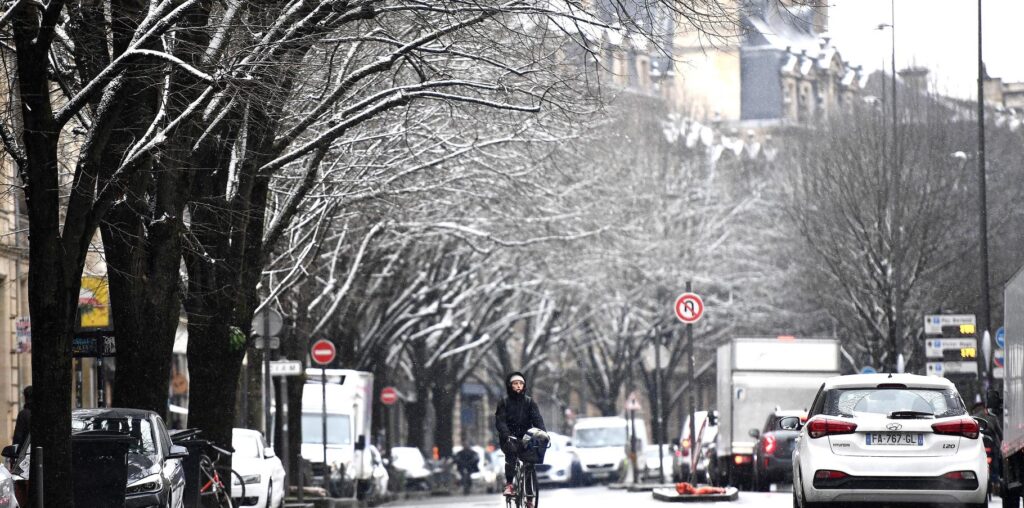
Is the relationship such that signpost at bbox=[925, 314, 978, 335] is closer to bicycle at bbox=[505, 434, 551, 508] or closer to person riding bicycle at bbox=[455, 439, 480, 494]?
person riding bicycle at bbox=[455, 439, 480, 494]

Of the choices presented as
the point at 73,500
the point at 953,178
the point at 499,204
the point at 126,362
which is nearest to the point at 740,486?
the point at 499,204

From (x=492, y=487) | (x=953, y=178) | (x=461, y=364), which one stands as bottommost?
(x=492, y=487)

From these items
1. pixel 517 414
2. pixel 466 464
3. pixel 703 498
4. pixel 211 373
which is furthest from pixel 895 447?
pixel 466 464

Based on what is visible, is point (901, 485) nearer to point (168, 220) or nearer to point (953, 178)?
point (168, 220)

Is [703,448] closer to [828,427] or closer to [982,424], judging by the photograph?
[982,424]

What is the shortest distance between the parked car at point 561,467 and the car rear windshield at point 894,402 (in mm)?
35574

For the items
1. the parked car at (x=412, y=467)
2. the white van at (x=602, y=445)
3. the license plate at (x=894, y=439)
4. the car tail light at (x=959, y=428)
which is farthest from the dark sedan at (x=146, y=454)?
the white van at (x=602, y=445)

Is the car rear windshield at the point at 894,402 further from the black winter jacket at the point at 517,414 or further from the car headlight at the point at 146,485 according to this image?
the car headlight at the point at 146,485

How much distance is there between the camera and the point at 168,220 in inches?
787

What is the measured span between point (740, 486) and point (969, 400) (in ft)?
54.9

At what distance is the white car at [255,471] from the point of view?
25.3m

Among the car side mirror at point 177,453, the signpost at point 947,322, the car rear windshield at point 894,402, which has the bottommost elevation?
the car side mirror at point 177,453

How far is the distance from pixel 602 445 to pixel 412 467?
27.7ft

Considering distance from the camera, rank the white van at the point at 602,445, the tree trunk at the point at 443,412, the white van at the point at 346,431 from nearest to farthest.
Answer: the white van at the point at 346,431 → the tree trunk at the point at 443,412 → the white van at the point at 602,445
